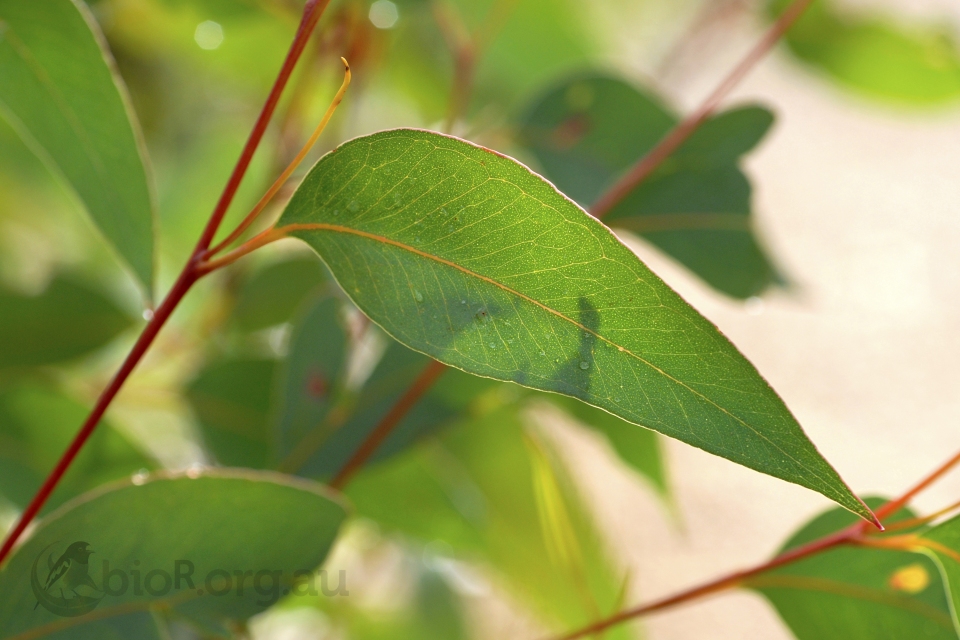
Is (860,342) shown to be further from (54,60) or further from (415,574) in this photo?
(54,60)

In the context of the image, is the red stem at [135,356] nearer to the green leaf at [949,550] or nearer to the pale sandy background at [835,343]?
the green leaf at [949,550]

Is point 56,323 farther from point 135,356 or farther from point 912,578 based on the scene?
point 912,578

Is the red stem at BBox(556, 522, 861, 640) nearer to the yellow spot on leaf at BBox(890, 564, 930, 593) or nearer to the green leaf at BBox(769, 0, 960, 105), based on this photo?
the yellow spot on leaf at BBox(890, 564, 930, 593)

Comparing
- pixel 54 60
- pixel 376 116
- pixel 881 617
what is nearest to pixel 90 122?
pixel 54 60

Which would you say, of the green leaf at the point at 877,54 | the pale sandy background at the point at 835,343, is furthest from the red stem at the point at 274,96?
the pale sandy background at the point at 835,343

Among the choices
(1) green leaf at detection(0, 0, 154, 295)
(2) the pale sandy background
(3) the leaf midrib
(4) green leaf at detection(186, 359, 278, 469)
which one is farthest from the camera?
(2) the pale sandy background

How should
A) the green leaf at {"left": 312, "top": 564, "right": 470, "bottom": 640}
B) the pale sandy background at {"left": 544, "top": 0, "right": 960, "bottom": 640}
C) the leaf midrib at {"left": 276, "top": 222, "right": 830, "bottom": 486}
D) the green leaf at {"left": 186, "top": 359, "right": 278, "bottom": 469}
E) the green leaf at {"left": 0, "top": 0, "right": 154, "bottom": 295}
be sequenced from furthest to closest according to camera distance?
the pale sandy background at {"left": 544, "top": 0, "right": 960, "bottom": 640} → the green leaf at {"left": 312, "top": 564, "right": 470, "bottom": 640} → the green leaf at {"left": 186, "top": 359, "right": 278, "bottom": 469} → the green leaf at {"left": 0, "top": 0, "right": 154, "bottom": 295} → the leaf midrib at {"left": 276, "top": 222, "right": 830, "bottom": 486}

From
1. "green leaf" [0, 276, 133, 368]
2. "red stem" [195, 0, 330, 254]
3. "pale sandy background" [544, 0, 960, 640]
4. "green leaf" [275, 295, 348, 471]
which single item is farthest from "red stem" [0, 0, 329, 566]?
"pale sandy background" [544, 0, 960, 640]
